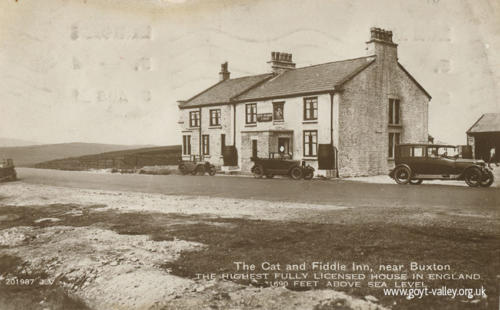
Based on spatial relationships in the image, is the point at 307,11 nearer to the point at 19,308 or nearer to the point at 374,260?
the point at 374,260

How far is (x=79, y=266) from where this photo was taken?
251 inches

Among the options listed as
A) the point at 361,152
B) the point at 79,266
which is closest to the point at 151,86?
the point at 79,266

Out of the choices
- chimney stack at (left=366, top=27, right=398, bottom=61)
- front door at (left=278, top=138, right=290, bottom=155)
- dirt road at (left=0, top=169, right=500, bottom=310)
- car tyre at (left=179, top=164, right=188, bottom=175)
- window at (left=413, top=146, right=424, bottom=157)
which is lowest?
dirt road at (left=0, top=169, right=500, bottom=310)

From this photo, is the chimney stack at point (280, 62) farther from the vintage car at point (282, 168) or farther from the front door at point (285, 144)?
the vintage car at point (282, 168)

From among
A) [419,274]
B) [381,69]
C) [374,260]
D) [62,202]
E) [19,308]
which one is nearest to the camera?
[419,274]

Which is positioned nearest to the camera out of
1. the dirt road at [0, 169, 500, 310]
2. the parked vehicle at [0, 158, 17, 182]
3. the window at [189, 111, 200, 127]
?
the dirt road at [0, 169, 500, 310]

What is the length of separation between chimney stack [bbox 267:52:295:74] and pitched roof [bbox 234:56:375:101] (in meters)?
0.49

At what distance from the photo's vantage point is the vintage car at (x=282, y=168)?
1997 cm

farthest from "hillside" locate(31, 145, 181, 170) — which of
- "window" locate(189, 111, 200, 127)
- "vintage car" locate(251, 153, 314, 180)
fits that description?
"vintage car" locate(251, 153, 314, 180)

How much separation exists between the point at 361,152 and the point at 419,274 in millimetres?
16988

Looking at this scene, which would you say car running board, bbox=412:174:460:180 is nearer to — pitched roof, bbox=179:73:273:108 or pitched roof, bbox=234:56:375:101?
pitched roof, bbox=234:56:375:101

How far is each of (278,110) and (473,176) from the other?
40.6ft

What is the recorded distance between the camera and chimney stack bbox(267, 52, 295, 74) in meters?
27.3

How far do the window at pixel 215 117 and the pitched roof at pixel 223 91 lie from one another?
2.12 ft
